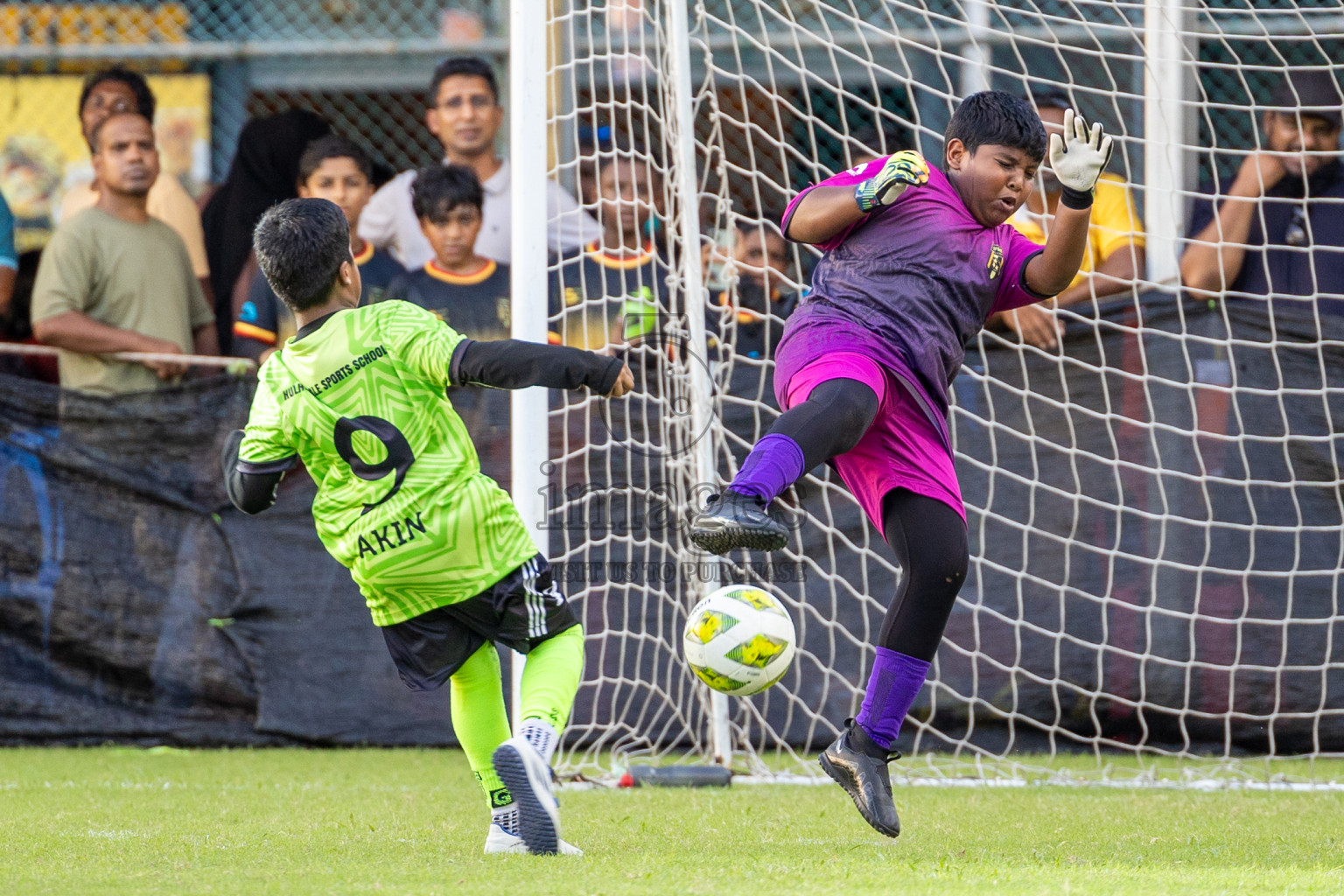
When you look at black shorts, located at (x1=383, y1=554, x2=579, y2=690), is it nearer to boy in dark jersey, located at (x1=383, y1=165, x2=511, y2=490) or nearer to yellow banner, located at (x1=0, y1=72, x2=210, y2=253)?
boy in dark jersey, located at (x1=383, y1=165, x2=511, y2=490)

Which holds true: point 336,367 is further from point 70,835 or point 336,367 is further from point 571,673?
point 70,835

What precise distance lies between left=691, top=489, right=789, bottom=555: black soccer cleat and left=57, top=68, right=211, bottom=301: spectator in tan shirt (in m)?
4.91

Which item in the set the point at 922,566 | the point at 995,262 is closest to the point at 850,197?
the point at 995,262

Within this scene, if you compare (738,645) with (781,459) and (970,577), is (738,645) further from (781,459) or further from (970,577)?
(970,577)

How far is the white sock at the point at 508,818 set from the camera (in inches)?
150

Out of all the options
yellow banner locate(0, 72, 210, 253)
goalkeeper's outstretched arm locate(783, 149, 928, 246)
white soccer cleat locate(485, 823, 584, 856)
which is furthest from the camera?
yellow banner locate(0, 72, 210, 253)

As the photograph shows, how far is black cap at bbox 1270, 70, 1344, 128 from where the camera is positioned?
6242 mm

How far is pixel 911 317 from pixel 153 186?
497 centimetres

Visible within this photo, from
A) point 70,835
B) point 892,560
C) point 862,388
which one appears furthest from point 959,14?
point 70,835

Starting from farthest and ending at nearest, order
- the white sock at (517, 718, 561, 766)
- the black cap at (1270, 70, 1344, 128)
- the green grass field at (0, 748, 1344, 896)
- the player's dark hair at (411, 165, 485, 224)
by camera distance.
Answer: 1. the player's dark hair at (411, 165, 485, 224)
2. the black cap at (1270, 70, 1344, 128)
3. the white sock at (517, 718, 561, 766)
4. the green grass field at (0, 748, 1344, 896)

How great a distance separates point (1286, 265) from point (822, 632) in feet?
8.35

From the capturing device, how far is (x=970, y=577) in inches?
259

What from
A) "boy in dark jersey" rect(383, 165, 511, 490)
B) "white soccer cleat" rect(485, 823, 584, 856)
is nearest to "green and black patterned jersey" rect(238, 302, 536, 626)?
"white soccer cleat" rect(485, 823, 584, 856)

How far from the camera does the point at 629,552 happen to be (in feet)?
21.1
